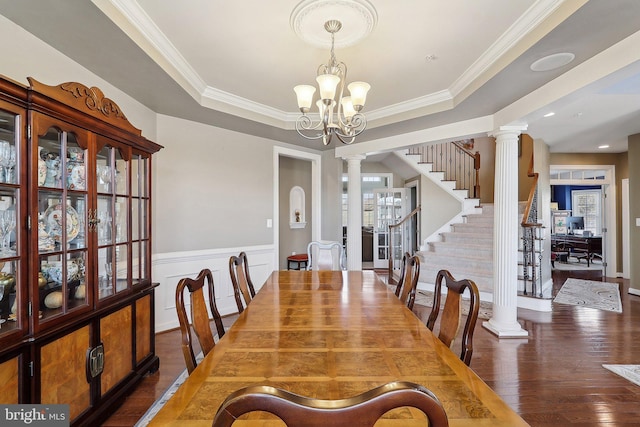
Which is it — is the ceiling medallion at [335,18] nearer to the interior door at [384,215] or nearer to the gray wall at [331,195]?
the gray wall at [331,195]

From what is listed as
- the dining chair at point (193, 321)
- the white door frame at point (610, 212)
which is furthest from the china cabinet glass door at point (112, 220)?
the white door frame at point (610, 212)

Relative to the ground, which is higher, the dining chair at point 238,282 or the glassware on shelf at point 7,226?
the glassware on shelf at point 7,226

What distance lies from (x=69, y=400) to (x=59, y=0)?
210cm

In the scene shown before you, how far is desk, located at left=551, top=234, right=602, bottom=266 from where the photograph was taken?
26.5 ft

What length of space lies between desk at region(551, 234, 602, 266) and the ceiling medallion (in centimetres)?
897

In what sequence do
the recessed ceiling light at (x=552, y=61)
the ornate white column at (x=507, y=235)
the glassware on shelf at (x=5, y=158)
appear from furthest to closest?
the ornate white column at (x=507, y=235) → the recessed ceiling light at (x=552, y=61) → the glassware on shelf at (x=5, y=158)

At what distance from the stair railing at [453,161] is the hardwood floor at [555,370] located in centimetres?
333

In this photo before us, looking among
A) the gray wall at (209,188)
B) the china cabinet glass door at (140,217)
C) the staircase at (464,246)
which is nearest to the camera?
the china cabinet glass door at (140,217)

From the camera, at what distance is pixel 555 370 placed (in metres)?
2.61

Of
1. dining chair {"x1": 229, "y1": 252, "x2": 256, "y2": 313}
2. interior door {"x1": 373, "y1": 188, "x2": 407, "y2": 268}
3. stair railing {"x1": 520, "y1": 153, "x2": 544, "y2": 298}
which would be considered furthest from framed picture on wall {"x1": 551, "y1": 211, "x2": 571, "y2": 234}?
dining chair {"x1": 229, "y1": 252, "x2": 256, "y2": 313}

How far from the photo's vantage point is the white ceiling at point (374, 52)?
1877 mm

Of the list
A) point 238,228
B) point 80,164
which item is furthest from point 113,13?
point 238,228

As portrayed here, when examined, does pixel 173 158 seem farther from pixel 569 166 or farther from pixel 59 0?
pixel 569 166

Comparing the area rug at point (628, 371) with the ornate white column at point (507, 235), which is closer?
the area rug at point (628, 371)
